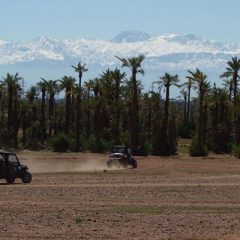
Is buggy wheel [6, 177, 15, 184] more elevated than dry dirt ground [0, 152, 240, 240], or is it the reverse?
buggy wheel [6, 177, 15, 184]

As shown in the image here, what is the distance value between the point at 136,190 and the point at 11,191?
5329 mm

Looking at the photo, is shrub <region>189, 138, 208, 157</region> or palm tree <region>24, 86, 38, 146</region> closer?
shrub <region>189, 138, 208, 157</region>

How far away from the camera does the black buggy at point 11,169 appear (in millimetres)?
36000

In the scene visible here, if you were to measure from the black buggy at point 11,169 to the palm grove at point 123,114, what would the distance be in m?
47.0

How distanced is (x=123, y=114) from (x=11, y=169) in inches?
2833

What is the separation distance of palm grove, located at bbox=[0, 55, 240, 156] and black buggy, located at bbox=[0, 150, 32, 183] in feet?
154

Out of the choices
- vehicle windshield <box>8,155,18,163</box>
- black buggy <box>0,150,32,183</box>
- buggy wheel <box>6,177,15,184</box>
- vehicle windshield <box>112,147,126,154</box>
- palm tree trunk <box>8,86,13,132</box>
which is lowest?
buggy wheel <box>6,177,15,184</box>

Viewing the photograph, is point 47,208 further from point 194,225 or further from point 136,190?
point 136,190

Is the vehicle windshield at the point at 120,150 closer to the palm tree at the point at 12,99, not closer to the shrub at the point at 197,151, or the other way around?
the shrub at the point at 197,151

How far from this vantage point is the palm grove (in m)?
90.4

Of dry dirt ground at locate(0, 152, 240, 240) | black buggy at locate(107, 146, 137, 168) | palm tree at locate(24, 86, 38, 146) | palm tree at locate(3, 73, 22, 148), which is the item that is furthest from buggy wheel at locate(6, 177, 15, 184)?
palm tree at locate(24, 86, 38, 146)

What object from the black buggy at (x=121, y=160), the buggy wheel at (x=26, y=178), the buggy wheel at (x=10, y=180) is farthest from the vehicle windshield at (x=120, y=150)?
the buggy wheel at (x=10, y=180)

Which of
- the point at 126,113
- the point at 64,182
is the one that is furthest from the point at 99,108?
the point at 64,182

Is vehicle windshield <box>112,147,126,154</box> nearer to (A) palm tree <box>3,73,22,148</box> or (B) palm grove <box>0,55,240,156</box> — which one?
(B) palm grove <box>0,55,240,156</box>
